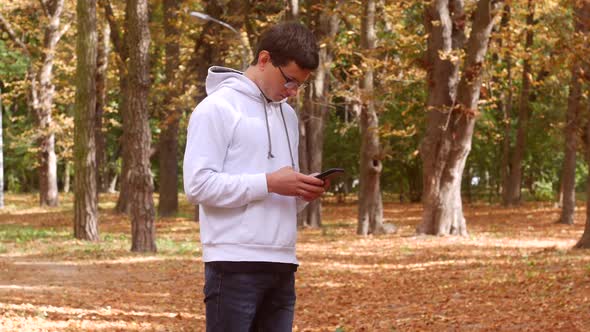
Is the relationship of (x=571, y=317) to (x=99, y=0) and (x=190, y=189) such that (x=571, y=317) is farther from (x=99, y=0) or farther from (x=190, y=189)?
(x=99, y=0)

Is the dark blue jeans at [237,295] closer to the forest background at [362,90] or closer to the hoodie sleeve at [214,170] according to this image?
the hoodie sleeve at [214,170]

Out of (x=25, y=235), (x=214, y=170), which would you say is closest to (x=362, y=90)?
(x=25, y=235)

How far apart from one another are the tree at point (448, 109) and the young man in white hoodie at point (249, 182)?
62.7ft

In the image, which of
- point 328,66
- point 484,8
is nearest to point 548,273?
point 484,8

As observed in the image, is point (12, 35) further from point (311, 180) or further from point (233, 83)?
point (311, 180)

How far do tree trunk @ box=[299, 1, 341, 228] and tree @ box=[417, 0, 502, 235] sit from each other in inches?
112

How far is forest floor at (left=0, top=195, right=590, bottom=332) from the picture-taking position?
34.2 feet

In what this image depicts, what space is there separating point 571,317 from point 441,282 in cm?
473

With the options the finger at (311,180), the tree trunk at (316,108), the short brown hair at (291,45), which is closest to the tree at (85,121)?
the tree trunk at (316,108)

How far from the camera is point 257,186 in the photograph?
3.91 meters

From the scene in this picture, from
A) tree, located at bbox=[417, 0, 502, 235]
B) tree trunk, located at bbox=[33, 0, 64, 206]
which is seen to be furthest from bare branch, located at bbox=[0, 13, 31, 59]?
tree, located at bbox=[417, 0, 502, 235]

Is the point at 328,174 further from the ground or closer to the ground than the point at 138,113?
closer to the ground

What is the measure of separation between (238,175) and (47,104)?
120ft

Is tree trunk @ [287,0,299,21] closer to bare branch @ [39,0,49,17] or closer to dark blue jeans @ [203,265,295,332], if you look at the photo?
bare branch @ [39,0,49,17]
